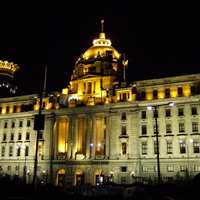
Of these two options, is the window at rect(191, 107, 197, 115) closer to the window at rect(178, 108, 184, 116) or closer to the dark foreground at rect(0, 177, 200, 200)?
the window at rect(178, 108, 184, 116)

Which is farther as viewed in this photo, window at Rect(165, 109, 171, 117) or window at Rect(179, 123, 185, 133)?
window at Rect(165, 109, 171, 117)

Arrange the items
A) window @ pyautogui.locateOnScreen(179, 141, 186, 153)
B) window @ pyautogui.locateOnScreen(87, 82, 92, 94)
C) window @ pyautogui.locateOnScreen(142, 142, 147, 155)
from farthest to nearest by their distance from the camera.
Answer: window @ pyautogui.locateOnScreen(87, 82, 92, 94) < window @ pyautogui.locateOnScreen(142, 142, 147, 155) < window @ pyautogui.locateOnScreen(179, 141, 186, 153)

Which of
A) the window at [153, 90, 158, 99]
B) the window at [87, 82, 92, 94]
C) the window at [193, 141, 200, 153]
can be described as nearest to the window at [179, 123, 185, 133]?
the window at [193, 141, 200, 153]

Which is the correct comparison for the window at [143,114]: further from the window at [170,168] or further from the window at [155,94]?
the window at [170,168]

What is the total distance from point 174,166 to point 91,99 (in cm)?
2778

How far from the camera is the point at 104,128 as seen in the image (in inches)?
3354

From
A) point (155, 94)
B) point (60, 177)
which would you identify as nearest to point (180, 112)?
point (155, 94)

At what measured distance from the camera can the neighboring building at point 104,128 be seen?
75000 mm

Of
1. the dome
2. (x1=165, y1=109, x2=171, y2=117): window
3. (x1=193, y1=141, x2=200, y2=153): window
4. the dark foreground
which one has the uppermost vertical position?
the dome

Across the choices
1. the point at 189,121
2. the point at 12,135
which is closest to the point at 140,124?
the point at 189,121

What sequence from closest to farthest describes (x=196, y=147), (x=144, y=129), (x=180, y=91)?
(x=196, y=147), (x=180, y=91), (x=144, y=129)

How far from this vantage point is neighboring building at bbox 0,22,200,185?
246 ft

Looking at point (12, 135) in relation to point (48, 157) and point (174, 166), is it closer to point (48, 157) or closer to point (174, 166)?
point (48, 157)

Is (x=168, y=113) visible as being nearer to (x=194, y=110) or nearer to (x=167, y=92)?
(x=167, y=92)
